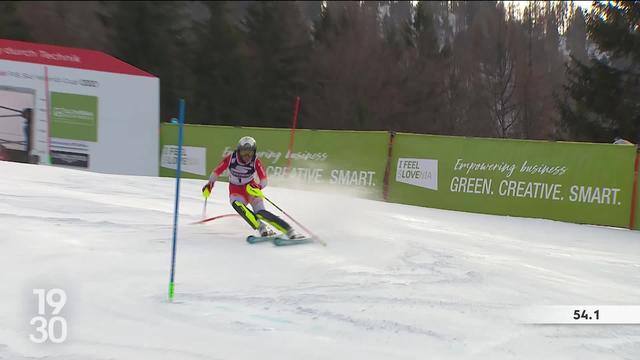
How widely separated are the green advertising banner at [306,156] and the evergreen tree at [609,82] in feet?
40.3

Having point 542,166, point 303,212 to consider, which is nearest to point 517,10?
point 542,166

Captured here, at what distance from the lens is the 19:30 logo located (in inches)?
158

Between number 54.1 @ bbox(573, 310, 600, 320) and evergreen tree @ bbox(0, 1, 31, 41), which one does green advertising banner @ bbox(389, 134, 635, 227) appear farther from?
evergreen tree @ bbox(0, 1, 31, 41)

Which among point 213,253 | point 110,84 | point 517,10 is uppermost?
point 517,10

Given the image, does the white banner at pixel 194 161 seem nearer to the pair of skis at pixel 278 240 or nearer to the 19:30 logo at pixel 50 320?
the pair of skis at pixel 278 240

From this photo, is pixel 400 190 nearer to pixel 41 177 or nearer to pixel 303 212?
pixel 303 212

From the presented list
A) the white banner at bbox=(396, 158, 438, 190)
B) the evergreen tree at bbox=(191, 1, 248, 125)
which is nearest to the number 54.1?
the white banner at bbox=(396, 158, 438, 190)

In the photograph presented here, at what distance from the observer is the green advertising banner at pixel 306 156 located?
14367 mm

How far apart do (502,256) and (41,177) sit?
839cm

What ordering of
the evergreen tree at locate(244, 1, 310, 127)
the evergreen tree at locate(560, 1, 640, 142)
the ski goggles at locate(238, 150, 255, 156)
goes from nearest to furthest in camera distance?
1. the ski goggles at locate(238, 150, 255, 156)
2. the evergreen tree at locate(560, 1, 640, 142)
3. the evergreen tree at locate(244, 1, 310, 127)

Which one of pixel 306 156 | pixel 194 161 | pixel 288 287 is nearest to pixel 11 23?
pixel 194 161

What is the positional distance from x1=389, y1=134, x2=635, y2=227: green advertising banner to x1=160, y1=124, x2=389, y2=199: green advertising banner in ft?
2.01

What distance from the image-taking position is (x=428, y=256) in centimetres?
718

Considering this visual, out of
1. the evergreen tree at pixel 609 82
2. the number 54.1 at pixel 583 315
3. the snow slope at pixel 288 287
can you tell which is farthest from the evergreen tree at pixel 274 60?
the number 54.1 at pixel 583 315
